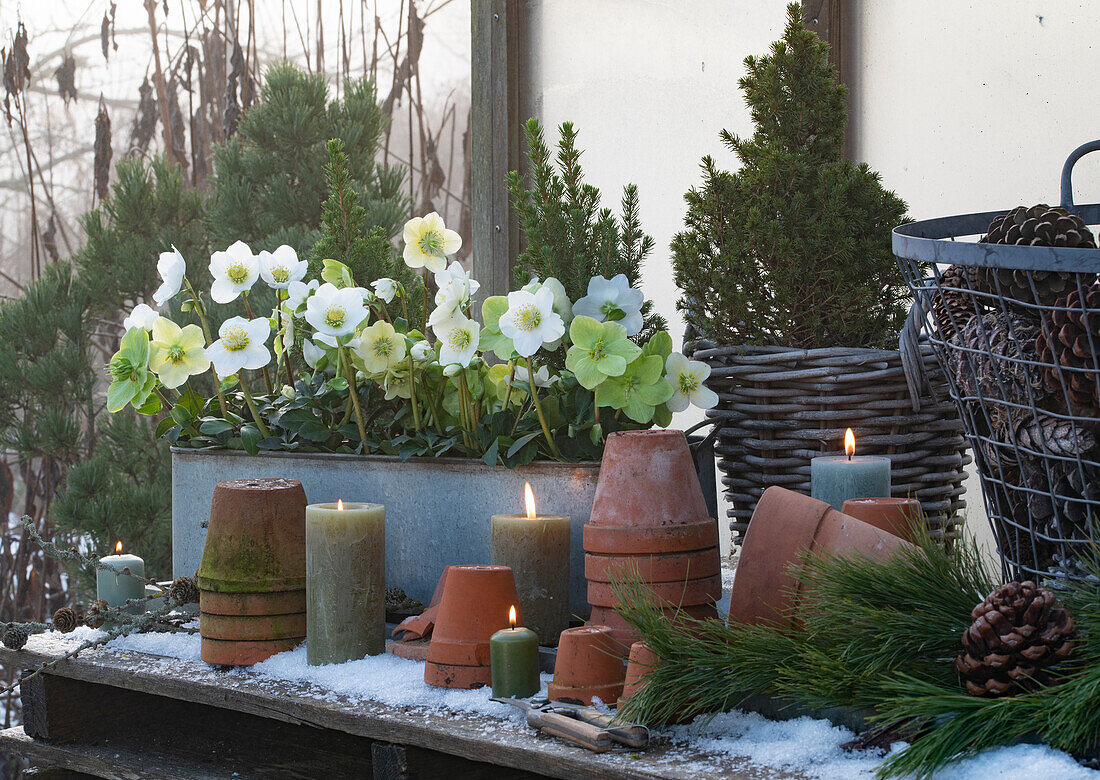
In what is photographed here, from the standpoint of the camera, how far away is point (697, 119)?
182 cm

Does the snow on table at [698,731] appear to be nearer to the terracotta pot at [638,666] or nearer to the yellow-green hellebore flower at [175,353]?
the terracotta pot at [638,666]

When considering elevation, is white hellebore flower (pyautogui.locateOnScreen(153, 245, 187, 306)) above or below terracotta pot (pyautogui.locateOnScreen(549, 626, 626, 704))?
above

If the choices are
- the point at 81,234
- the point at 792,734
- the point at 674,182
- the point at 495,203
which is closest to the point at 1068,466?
the point at 792,734

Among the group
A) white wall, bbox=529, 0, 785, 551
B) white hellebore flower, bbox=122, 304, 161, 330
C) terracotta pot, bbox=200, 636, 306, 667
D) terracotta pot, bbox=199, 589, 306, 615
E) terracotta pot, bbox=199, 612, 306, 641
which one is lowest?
terracotta pot, bbox=200, 636, 306, 667

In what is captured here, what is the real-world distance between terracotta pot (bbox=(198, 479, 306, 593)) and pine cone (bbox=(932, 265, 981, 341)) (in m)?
0.53

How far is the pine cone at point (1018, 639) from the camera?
0.58 m

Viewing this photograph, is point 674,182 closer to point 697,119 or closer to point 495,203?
point 697,119

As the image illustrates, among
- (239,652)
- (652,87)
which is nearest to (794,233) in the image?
(239,652)

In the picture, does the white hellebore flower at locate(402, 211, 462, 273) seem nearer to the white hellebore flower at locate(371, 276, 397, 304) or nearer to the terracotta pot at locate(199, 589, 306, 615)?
the white hellebore flower at locate(371, 276, 397, 304)

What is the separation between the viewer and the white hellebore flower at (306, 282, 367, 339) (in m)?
0.98

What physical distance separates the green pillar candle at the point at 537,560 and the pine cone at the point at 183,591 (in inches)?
13.4

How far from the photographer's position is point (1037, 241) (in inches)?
27.6

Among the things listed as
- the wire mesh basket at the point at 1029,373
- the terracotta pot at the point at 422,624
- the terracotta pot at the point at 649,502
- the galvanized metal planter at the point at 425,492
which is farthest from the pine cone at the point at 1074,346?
the terracotta pot at the point at 422,624

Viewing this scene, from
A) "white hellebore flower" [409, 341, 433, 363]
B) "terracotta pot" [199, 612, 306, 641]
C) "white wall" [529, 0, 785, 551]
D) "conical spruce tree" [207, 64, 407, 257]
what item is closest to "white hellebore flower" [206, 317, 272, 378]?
"white hellebore flower" [409, 341, 433, 363]
